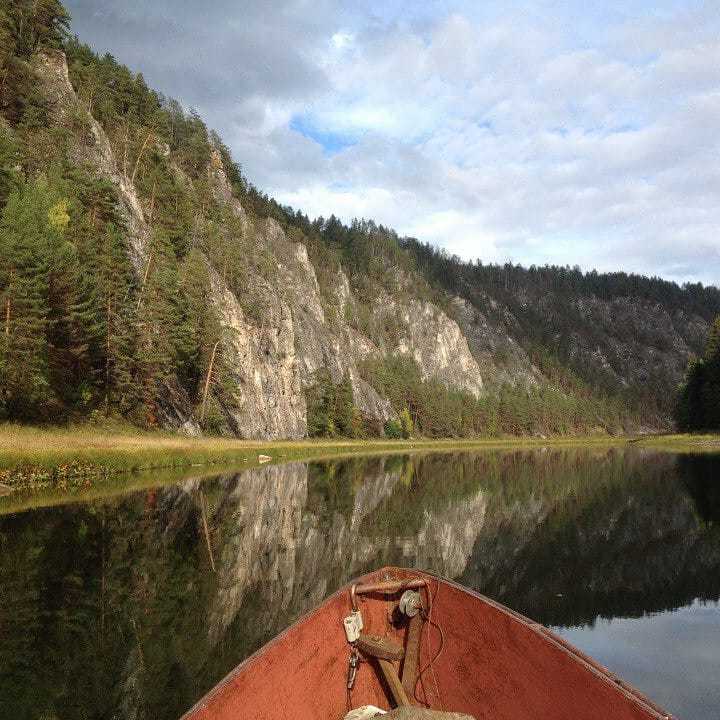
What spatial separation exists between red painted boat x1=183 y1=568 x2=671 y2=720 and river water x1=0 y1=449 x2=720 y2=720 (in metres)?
1.92

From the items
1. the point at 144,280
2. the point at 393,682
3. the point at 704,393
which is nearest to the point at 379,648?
the point at 393,682

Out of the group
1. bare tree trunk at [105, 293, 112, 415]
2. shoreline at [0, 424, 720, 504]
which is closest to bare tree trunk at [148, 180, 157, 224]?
bare tree trunk at [105, 293, 112, 415]

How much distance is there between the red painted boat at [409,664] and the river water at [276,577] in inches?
75.5

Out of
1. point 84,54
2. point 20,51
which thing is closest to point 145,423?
point 20,51

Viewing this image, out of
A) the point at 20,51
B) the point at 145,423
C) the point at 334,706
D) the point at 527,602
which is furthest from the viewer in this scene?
the point at 20,51

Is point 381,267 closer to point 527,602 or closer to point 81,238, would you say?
point 81,238

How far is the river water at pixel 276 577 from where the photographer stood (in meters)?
7.88

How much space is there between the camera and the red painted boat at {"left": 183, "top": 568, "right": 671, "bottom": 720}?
16.6ft

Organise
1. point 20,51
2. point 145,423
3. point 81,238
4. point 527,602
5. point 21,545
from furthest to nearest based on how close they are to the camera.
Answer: point 20,51 → point 145,423 → point 81,238 → point 21,545 → point 527,602

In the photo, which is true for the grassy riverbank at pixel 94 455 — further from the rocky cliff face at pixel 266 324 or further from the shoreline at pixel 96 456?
the rocky cliff face at pixel 266 324

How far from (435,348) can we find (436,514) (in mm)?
162577

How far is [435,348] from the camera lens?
184 m

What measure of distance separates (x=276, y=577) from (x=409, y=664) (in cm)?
701

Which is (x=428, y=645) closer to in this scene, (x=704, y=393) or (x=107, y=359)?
(x=107, y=359)
